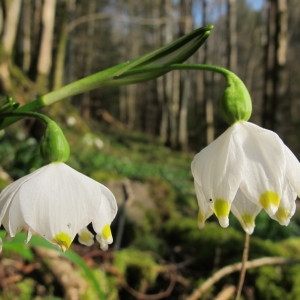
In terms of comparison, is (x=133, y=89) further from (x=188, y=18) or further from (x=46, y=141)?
(x=46, y=141)

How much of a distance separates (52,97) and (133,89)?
2592 cm

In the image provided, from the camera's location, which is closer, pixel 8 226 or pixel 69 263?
pixel 8 226

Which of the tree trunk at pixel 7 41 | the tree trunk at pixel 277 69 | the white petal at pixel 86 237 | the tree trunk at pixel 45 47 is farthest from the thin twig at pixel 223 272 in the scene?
the tree trunk at pixel 45 47

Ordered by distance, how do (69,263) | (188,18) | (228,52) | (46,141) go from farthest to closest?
(188,18)
(228,52)
(69,263)
(46,141)

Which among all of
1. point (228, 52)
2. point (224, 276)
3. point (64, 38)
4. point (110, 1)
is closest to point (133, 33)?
point (110, 1)

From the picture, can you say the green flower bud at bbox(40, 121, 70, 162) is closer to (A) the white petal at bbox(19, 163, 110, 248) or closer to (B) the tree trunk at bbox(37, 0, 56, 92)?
(A) the white petal at bbox(19, 163, 110, 248)

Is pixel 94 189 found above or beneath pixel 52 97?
beneath

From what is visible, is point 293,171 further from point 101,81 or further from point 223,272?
point 223,272

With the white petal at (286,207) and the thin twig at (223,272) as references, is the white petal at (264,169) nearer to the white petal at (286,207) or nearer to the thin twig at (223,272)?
the white petal at (286,207)

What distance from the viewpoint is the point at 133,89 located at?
2672 centimetres

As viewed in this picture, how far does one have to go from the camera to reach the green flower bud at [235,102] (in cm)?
92

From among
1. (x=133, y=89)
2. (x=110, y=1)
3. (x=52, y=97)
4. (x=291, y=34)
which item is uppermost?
(x=52, y=97)

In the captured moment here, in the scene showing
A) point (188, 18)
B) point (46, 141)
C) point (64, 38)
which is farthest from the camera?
point (188, 18)

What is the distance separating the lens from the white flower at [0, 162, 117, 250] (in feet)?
2.73
